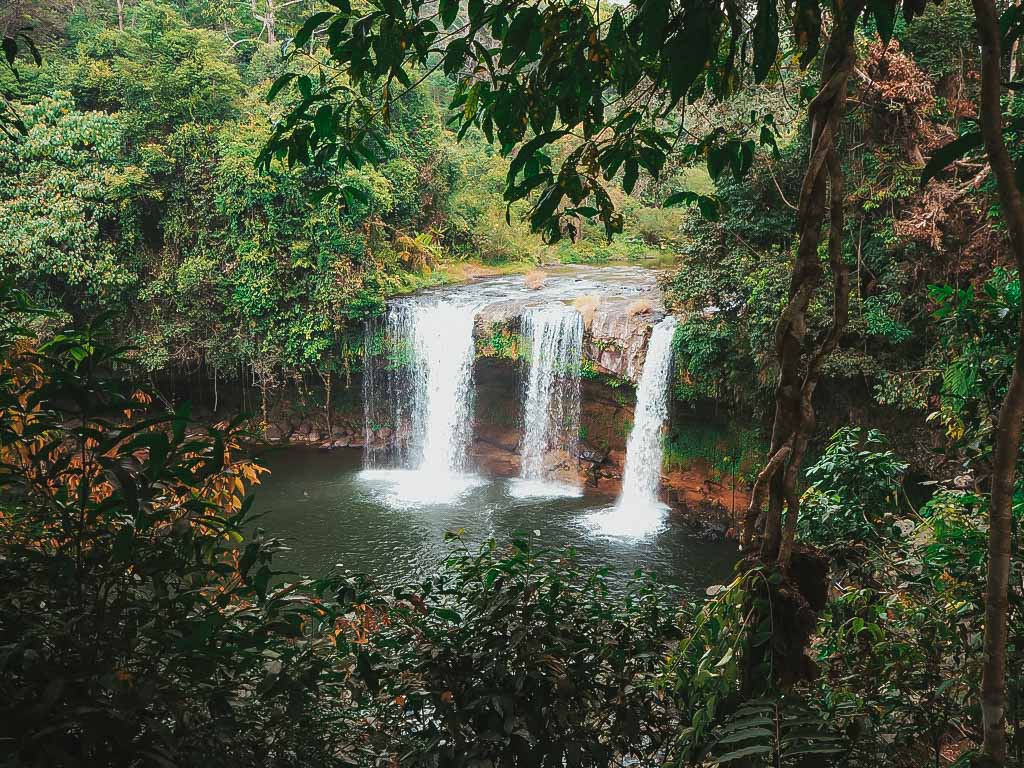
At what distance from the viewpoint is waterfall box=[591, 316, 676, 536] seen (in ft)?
36.8

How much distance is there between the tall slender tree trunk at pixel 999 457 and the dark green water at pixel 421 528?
729 cm

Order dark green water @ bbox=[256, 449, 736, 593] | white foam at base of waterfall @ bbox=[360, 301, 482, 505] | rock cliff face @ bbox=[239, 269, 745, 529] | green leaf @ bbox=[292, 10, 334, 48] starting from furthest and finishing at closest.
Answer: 1. white foam at base of waterfall @ bbox=[360, 301, 482, 505]
2. rock cliff face @ bbox=[239, 269, 745, 529]
3. dark green water @ bbox=[256, 449, 736, 593]
4. green leaf @ bbox=[292, 10, 334, 48]

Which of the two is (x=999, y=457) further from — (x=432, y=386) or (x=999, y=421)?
(x=432, y=386)

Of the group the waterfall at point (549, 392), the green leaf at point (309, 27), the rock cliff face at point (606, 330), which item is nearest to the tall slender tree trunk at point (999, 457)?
the green leaf at point (309, 27)

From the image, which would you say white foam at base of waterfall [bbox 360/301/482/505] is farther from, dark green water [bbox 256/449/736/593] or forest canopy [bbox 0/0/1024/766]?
forest canopy [bbox 0/0/1024/766]

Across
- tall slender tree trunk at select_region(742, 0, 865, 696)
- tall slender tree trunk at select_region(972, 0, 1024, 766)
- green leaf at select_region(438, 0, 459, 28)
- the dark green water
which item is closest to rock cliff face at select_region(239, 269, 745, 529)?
the dark green water

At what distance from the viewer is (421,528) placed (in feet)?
35.2

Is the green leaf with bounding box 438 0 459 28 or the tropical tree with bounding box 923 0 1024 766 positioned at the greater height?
the green leaf with bounding box 438 0 459 28

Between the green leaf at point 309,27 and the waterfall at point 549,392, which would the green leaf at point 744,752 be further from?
the waterfall at point 549,392

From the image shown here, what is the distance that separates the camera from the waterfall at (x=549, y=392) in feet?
41.3

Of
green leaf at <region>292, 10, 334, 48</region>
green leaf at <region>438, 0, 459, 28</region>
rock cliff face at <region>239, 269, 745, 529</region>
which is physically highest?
green leaf at <region>438, 0, 459, 28</region>

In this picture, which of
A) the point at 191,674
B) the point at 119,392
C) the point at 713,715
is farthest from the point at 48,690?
the point at 713,715

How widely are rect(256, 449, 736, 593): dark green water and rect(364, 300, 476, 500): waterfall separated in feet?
2.46

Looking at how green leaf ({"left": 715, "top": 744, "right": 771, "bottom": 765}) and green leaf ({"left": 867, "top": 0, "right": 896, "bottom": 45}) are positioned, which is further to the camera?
green leaf ({"left": 715, "top": 744, "right": 771, "bottom": 765})
